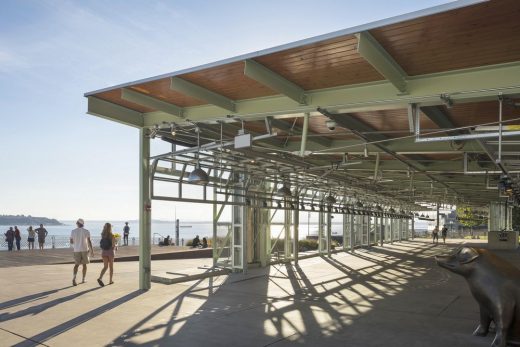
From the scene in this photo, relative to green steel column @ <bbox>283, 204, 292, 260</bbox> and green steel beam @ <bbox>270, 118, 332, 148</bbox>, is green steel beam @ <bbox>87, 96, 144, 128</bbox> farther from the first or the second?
green steel column @ <bbox>283, 204, 292, 260</bbox>

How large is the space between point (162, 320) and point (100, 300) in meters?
2.36

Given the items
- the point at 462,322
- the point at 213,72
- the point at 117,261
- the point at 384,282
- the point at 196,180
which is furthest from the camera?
the point at 117,261

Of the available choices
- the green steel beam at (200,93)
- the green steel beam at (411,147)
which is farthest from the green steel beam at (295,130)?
the green steel beam at (200,93)

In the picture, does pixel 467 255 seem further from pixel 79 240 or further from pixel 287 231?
pixel 287 231

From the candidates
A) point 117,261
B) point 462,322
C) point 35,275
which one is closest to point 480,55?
point 462,322

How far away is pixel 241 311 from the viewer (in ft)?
27.6

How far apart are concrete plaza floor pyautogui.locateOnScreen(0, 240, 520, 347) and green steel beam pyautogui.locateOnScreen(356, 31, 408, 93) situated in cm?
361

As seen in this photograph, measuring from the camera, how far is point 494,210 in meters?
35.2

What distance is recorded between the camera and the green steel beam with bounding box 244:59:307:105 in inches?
254

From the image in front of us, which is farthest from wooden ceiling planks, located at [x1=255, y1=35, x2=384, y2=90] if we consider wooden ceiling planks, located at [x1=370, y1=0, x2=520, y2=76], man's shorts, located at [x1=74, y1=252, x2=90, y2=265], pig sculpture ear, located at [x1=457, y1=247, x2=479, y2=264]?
man's shorts, located at [x1=74, y1=252, x2=90, y2=265]

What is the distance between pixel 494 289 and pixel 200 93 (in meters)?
5.33

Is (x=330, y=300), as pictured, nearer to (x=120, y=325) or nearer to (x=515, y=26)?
(x=120, y=325)

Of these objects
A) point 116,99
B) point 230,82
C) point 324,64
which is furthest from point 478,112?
point 116,99

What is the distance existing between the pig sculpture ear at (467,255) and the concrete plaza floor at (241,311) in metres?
1.11
